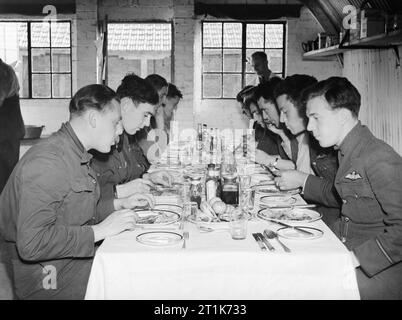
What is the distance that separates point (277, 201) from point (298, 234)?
68cm

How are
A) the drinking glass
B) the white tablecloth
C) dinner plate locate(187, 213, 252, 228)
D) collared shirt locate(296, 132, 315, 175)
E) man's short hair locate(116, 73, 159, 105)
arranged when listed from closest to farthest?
the white tablecloth < the drinking glass < dinner plate locate(187, 213, 252, 228) < man's short hair locate(116, 73, 159, 105) < collared shirt locate(296, 132, 315, 175)

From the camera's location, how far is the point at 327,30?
7293mm

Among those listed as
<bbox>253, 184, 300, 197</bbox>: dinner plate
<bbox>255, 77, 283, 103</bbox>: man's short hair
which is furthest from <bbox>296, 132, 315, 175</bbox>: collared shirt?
<bbox>255, 77, 283, 103</bbox>: man's short hair

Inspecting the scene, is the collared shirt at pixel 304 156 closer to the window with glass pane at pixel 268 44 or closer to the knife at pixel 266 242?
the knife at pixel 266 242

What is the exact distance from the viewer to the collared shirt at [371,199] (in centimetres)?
196

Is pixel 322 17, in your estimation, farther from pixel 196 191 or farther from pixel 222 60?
pixel 196 191

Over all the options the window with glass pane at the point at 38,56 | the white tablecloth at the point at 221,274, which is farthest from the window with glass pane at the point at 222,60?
the white tablecloth at the point at 221,274

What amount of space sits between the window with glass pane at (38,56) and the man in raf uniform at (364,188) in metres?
6.08

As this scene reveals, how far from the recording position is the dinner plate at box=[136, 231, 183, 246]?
184 cm

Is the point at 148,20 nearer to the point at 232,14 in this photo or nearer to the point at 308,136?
the point at 232,14

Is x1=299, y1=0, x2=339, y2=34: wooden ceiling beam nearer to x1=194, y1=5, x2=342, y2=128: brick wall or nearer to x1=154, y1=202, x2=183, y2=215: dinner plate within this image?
x1=194, y1=5, x2=342, y2=128: brick wall

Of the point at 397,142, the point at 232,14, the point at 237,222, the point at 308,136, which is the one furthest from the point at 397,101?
the point at 237,222

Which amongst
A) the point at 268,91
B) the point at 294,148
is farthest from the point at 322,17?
the point at 294,148

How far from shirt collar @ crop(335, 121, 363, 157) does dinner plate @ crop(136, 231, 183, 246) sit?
0.87 m
